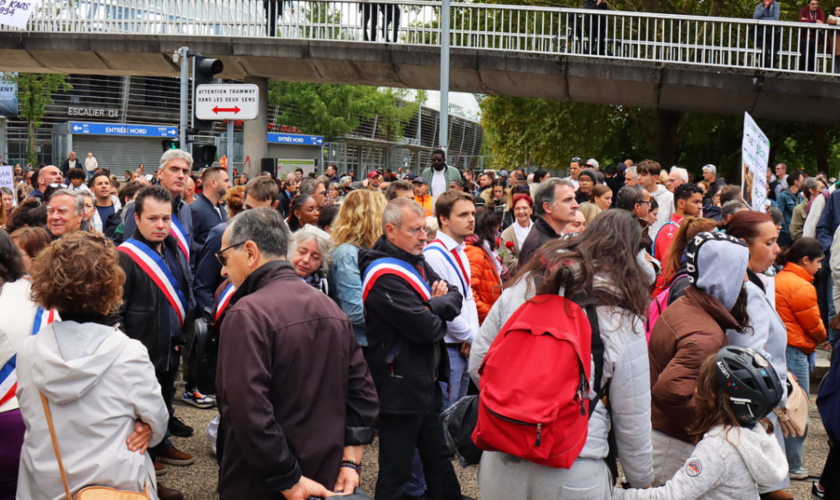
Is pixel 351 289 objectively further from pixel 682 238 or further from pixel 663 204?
pixel 663 204

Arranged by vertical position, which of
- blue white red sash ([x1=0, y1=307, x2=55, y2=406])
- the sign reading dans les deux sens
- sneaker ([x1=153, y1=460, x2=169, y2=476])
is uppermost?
the sign reading dans les deux sens

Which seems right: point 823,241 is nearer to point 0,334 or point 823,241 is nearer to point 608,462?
point 608,462

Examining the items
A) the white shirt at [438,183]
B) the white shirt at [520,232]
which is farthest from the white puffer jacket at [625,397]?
the white shirt at [438,183]

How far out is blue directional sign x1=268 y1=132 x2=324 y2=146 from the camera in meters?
38.5

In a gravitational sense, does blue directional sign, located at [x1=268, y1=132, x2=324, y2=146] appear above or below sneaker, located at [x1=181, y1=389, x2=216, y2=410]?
above

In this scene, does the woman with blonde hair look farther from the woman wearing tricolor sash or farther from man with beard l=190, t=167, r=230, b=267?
man with beard l=190, t=167, r=230, b=267

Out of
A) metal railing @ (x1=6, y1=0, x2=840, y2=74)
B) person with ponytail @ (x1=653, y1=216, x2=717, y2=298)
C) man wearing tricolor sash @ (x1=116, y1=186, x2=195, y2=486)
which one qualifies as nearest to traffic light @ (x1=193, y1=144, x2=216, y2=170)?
man wearing tricolor sash @ (x1=116, y1=186, x2=195, y2=486)

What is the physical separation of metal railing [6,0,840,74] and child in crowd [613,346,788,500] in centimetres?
1550

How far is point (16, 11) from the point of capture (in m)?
14.1

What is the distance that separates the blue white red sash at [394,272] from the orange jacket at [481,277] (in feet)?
5.64

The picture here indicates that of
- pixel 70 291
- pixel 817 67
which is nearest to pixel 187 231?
pixel 70 291

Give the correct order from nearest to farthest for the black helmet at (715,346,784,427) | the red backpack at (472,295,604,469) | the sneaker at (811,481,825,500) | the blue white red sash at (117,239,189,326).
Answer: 1. the red backpack at (472,295,604,469)
2. the black helmet at (715,346,784,427)
3. the blue white red sash at (117,239,189,326)
4. the sneaker at (811,481,825,500)

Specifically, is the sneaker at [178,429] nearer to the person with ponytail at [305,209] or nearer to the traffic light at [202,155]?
the person with ponytail at [305,209]

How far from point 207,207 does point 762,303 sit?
533cm
